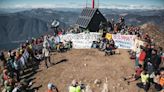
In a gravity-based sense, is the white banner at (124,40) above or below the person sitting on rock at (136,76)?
above

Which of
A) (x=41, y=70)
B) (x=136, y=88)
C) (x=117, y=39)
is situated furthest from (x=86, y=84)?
(x=117, y=39)

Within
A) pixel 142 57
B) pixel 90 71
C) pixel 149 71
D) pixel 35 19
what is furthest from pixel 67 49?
pixel 35 19

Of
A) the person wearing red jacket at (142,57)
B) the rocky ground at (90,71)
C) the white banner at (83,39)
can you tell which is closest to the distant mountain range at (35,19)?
the white banner at (83,39)

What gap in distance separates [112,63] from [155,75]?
226 inches

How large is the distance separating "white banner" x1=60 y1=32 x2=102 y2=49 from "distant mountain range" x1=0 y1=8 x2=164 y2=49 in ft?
203

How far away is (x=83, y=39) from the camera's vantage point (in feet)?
114

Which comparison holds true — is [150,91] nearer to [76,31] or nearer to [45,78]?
[45,78]

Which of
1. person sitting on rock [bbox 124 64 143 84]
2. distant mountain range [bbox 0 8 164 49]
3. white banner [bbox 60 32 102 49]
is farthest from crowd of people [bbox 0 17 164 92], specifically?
distant mountain range [bbox 0 8 164 49]

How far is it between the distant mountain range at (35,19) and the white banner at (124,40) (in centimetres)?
6278

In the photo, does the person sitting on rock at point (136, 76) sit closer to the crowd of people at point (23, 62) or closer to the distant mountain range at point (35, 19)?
the crowd of people at point (23, 62)

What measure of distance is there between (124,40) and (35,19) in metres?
112

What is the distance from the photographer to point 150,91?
22875mm

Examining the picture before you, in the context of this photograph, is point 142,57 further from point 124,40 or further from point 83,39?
point 83,39

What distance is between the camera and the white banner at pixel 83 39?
3431 centimetres
